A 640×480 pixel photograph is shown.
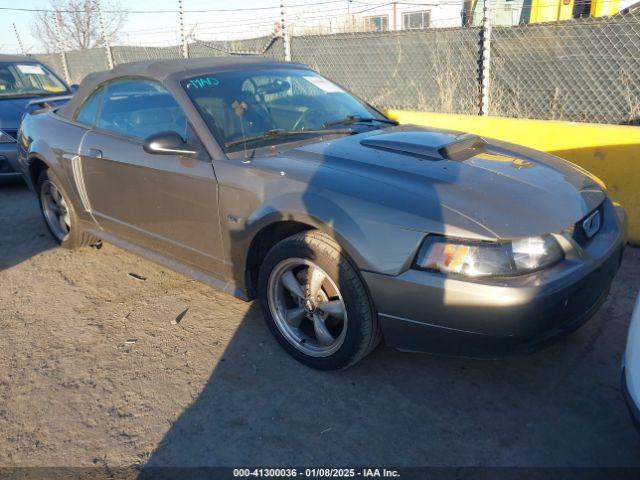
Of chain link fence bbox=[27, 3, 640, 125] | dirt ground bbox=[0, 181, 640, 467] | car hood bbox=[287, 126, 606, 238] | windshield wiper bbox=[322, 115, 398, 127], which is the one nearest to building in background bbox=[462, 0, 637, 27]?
chain link fence bbox=[27, 3, 640, 125]

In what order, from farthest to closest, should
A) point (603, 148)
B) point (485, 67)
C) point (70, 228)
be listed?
point (485, 67) → point (70, 228) → point (603, 148)


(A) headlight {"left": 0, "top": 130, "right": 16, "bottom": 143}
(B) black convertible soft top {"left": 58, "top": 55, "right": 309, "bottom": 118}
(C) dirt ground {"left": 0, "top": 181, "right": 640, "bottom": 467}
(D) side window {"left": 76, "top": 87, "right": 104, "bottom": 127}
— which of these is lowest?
(C) dirt ground {"left": 0, "top": 181, "right": 640, "bottom": 467}

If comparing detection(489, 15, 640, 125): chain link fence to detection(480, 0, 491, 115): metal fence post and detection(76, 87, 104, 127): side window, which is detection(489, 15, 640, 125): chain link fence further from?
detection(76, 87, 104, 127): side window

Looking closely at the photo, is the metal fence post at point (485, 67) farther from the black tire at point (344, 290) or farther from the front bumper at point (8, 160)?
the front bumper at point (8, 160)

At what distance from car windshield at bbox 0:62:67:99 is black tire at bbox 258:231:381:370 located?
6512mm

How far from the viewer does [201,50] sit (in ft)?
37.8

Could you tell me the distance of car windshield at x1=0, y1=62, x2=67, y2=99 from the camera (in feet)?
24.6

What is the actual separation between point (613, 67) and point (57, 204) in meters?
6.61

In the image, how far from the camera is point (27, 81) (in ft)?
25.5

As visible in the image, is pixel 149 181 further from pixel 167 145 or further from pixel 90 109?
pixel 90 109

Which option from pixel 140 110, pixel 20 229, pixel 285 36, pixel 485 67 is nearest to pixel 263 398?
pixel 140 110

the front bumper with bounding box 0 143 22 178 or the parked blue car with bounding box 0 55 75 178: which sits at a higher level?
the parked blue car with bounding box 0 55 75 178

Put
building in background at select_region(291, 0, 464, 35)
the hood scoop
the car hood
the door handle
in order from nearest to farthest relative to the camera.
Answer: the car hood < the hood scoop < the door handle < building in background at select_region(291, 0, 464, 35)

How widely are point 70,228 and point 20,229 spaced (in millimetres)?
1238
